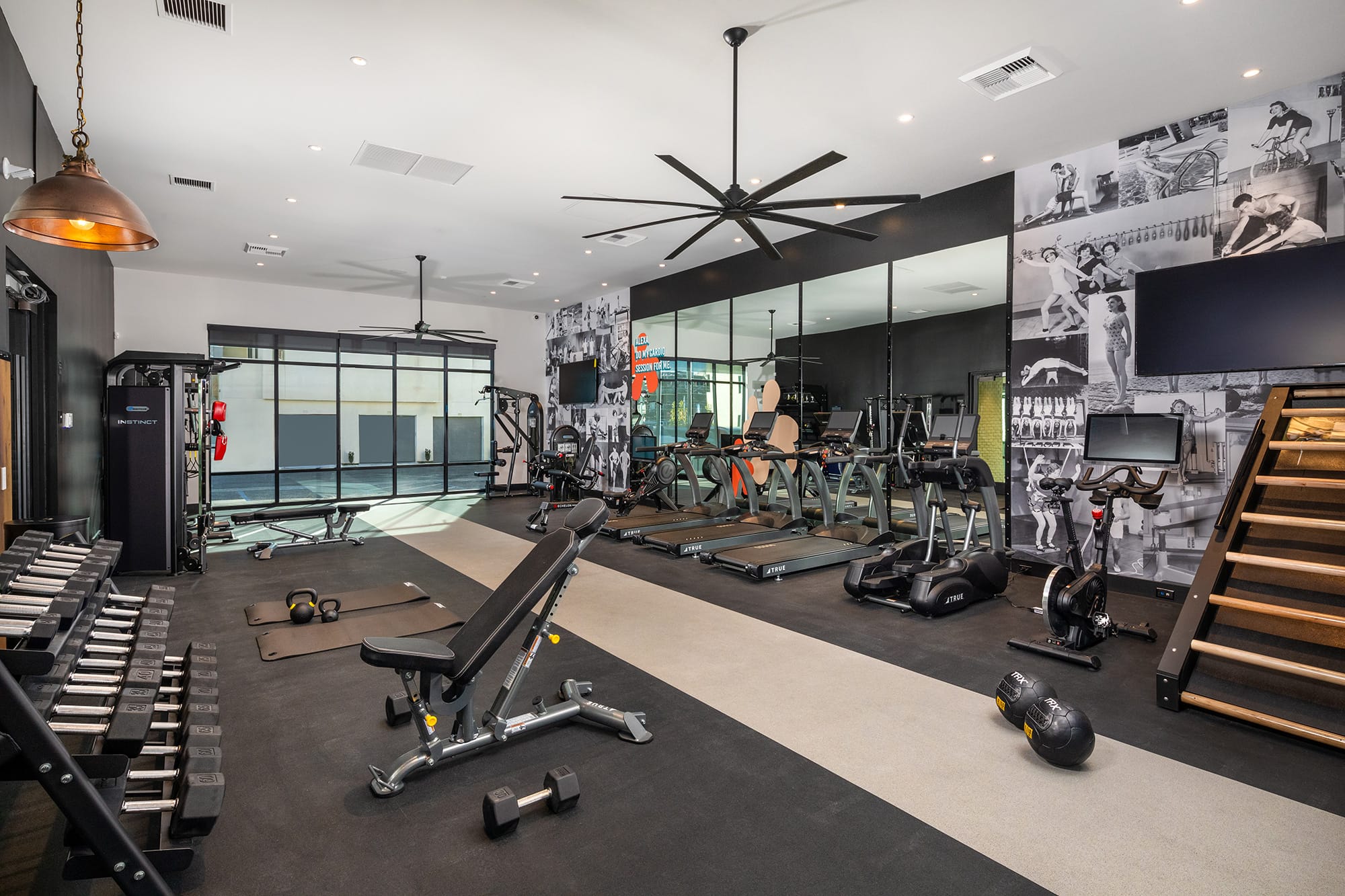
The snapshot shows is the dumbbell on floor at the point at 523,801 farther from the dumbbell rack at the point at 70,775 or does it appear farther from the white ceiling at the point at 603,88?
the white ceiling at the point at 603,88

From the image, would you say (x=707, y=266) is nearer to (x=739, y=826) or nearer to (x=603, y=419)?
(x=603, y=419)

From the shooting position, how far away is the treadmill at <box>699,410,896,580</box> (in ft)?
19.1

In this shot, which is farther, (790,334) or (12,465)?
(790,334)

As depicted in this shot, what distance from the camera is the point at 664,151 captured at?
5520 mm

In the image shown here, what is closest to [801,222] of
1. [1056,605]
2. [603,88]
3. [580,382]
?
[603,88]

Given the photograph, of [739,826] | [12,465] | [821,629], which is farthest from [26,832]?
[821,629]

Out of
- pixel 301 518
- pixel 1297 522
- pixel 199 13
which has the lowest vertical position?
pixel 301 518

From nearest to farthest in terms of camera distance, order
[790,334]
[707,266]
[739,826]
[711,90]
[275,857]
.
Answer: [275,857]
[739,826]
[711,90]
[790,334]
[707,266]

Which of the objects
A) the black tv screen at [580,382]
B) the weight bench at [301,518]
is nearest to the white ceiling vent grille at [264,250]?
the weight bench at [301,518]

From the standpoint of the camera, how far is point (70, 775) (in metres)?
1.32

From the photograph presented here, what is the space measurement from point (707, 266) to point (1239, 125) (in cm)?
602

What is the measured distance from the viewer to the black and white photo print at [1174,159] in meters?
4.82

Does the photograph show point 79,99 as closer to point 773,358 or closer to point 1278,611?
point 1278,611

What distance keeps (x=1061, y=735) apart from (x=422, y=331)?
909 cm
